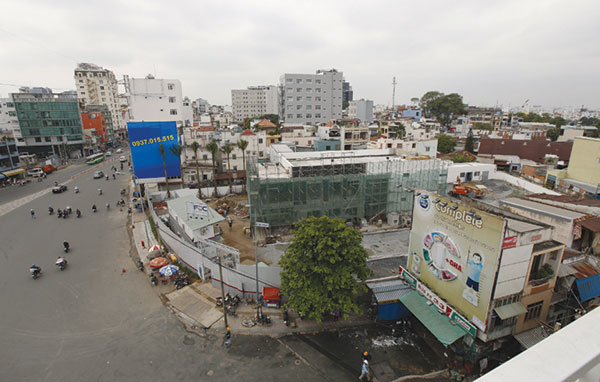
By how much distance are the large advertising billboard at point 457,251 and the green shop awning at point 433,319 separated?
0.95 m

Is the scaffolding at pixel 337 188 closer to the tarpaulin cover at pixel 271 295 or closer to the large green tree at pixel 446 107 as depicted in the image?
the tarpaulin cover at pixel 271 295

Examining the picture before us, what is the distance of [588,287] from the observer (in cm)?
1752

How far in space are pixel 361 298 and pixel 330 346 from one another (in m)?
4.50

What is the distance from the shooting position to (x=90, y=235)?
1331 inches

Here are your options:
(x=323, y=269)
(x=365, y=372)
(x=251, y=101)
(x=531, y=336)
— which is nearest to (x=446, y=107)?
(x=251, y=101)

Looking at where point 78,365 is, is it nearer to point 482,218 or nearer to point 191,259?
point 191,259

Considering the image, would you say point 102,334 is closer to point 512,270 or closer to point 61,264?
point 61,264

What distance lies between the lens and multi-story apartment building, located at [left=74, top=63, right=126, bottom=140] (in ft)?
331

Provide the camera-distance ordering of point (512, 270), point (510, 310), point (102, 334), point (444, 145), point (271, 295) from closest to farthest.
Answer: point (512, 270) → point (510, 310) → point (102, 334) → point (271, 295) → point (444, 145)

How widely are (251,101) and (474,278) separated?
5439 inches

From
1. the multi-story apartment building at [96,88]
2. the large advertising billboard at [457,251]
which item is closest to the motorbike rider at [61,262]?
the large advertising billboard at [457,251]

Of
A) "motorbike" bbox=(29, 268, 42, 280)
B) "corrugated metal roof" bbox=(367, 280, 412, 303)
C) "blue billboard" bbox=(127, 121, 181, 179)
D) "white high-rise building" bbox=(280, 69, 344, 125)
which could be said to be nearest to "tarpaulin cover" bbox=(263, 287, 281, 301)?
"corrugated metal roof" bbox=(367, 280, 412, 303)

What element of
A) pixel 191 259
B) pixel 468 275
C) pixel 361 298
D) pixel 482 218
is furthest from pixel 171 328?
pixel 482 218

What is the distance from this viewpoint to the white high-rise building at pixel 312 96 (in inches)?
3329
